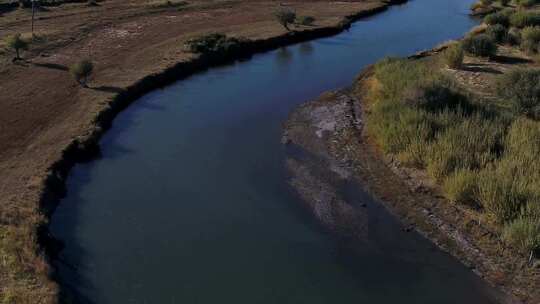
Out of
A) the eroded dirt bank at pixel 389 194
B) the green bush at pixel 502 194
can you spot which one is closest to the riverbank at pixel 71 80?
the eroded dirt bank at pixel 389 194

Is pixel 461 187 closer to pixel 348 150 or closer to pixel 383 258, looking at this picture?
pixel 383 258

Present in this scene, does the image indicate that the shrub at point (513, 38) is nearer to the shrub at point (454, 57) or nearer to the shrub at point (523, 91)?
the shrub at point (454, 57)

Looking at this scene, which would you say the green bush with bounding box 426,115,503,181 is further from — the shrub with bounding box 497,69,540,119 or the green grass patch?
the shrub with bounding box 497,69,540,119

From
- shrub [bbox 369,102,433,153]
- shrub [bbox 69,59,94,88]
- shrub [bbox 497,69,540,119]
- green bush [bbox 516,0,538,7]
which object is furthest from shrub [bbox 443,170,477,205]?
green bush [bbox 516,0,538,7]

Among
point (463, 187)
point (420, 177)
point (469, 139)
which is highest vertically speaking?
point (469, 139)

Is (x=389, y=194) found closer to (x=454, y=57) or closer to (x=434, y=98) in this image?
(x=434, y=98)

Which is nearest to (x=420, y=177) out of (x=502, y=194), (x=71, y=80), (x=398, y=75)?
(x=502, y=194)
